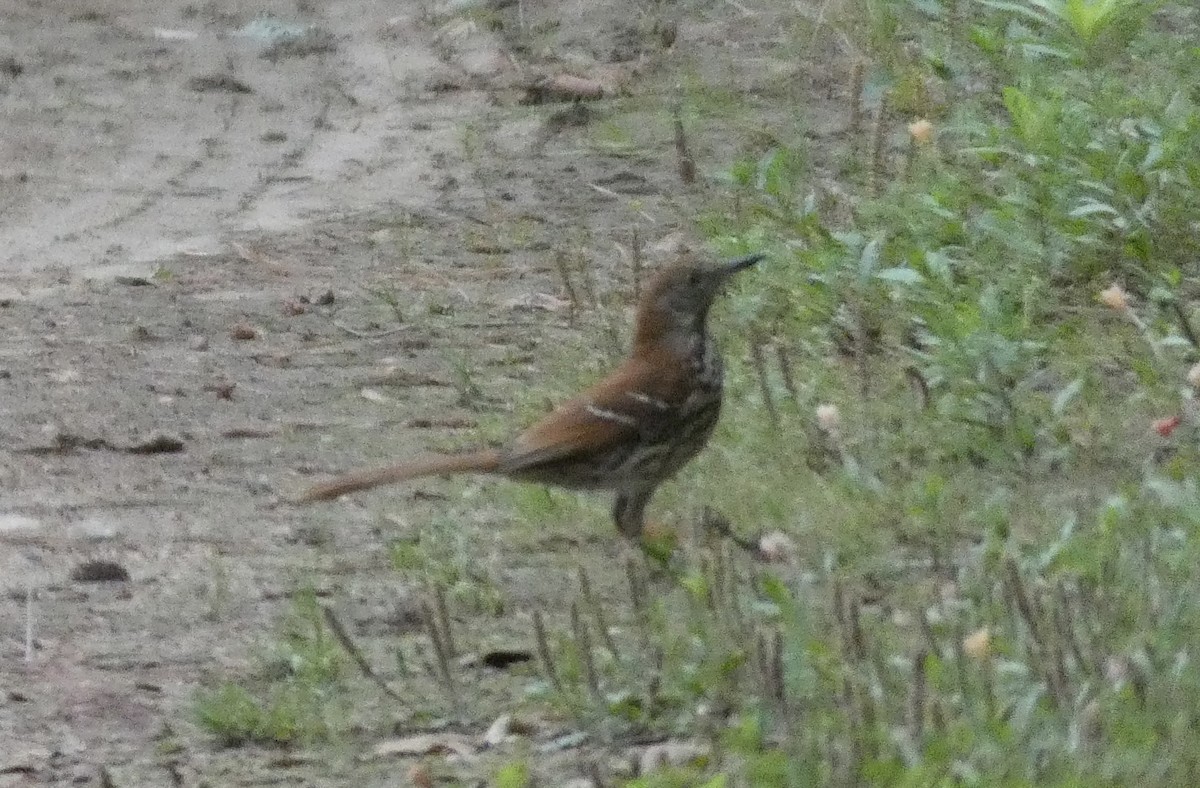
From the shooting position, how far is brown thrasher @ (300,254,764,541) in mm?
5184

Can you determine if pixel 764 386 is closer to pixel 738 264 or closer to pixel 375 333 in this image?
pixel 738 264

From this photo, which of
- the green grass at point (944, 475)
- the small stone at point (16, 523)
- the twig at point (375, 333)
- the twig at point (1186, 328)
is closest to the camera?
the green grass at point (944, 475)

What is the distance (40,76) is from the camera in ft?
39.8

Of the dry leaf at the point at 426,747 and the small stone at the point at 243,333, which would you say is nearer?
the dry leaf at the point at 426,747

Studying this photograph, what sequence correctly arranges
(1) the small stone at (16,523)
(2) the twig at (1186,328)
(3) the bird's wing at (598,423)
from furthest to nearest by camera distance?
(1) the small stone at (16,523) → (2) the twig at (1186,328) → (3) the bird's wing at (598,423)

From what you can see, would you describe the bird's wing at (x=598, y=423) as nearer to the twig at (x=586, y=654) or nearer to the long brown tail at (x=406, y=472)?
the long brown tail at (x=406, y=472)

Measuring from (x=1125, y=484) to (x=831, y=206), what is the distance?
2.89 metres

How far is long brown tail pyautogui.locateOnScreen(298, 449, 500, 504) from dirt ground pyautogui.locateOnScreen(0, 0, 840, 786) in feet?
0.55

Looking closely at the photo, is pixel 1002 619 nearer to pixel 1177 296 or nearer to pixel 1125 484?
pixel 1125 484

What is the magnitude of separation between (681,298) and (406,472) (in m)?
0.80

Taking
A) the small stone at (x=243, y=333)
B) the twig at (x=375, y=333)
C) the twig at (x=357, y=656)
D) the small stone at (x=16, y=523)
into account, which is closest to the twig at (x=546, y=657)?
the twig at (x=357, y=656)

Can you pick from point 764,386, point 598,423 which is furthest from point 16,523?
point 764,386

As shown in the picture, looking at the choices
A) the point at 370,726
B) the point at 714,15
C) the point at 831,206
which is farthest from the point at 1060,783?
the point at 714,15

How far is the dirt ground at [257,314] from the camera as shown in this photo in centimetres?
481
